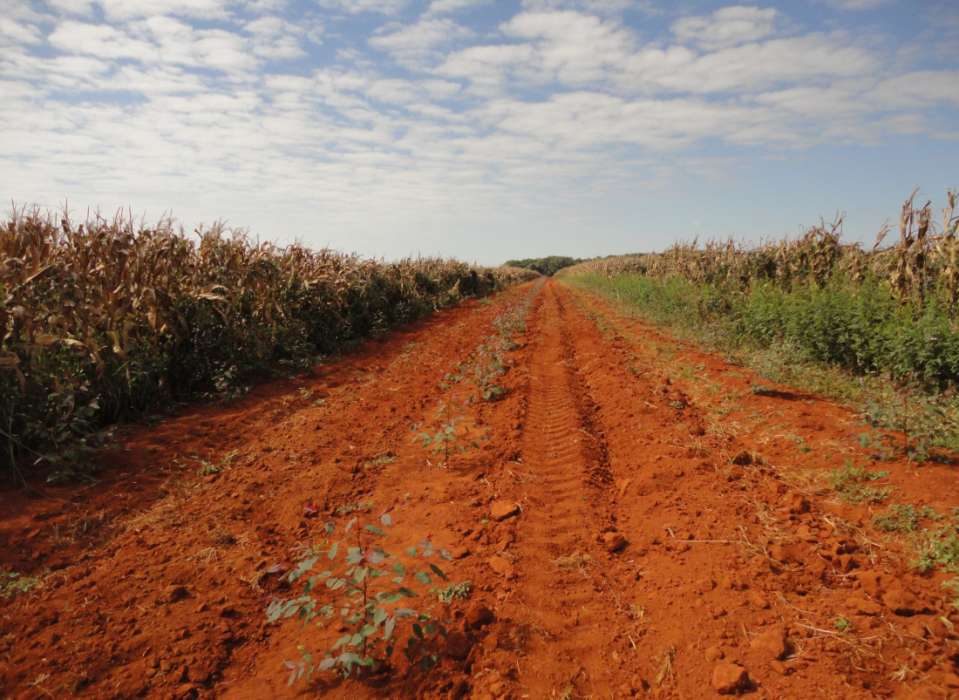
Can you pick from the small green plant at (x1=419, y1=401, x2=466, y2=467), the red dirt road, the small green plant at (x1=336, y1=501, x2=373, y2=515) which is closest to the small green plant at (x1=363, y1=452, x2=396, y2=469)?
the red dirt road

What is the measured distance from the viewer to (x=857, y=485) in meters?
4.38

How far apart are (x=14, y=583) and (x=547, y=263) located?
139 metres

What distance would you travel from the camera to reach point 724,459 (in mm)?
5125

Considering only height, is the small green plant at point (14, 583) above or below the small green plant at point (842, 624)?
above

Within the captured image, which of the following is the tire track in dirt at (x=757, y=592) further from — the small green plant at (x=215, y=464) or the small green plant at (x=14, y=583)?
the small green plant at (x=215, y=464)

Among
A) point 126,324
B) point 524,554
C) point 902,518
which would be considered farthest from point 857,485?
point 126,324

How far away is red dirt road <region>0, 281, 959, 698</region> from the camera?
265 centimetres

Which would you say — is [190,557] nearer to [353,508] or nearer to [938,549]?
[353,508]

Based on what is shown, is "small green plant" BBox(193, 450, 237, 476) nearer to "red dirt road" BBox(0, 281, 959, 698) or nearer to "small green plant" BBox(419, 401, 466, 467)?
"red dirt road" BBox(0, 281, 959, 698)

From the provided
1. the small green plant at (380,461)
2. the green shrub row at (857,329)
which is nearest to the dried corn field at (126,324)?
the small green plant at (380,461)

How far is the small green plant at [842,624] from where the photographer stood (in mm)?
2855

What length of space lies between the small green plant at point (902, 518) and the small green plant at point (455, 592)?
315 cm

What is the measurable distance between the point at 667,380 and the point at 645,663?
6249 mm

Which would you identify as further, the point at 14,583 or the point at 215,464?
the point at 215,464
